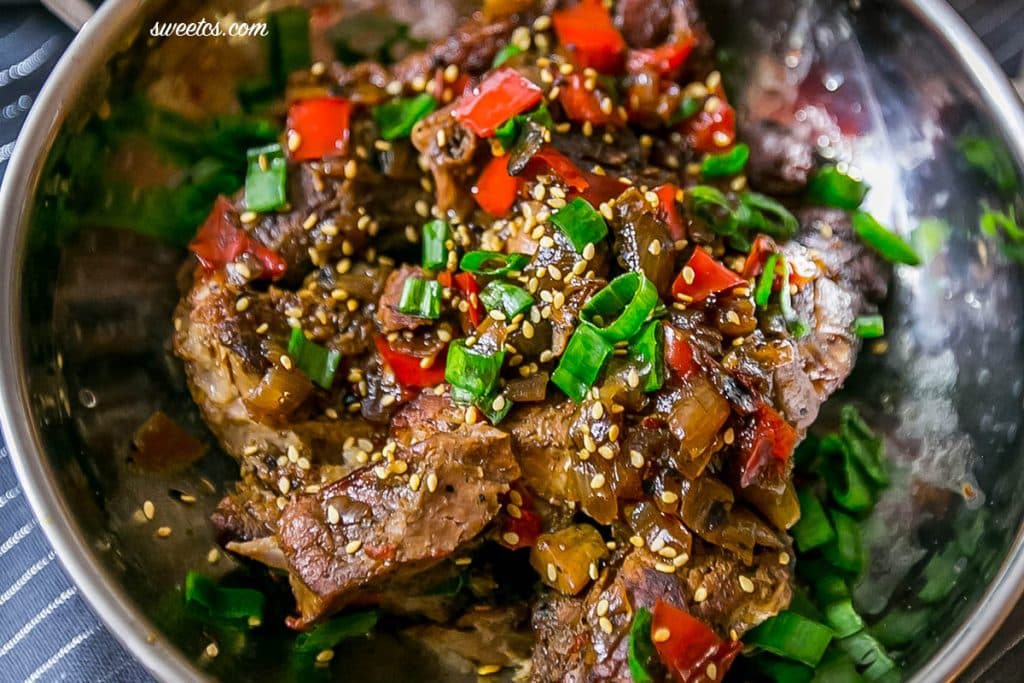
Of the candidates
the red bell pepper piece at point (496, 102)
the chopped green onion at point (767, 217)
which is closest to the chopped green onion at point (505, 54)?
the red bell pepper piece at point (496, 102)

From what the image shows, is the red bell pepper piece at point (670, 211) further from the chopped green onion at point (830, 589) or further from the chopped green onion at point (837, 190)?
the chopped green onion at point (830, 589)

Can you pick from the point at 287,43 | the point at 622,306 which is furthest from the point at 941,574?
the point at 287,43

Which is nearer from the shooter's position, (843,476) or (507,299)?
(507,299)

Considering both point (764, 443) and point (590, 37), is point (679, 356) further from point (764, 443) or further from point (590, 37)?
point (590, 37)

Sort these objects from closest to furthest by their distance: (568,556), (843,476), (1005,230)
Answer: (568,556) → (1005,230) → (843,476)

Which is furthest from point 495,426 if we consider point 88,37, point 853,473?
point 88,37

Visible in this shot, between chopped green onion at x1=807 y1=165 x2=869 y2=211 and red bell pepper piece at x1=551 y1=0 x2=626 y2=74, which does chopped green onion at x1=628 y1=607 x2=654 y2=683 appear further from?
red bell pepper piece at x1=551 y1=0 x2=626 y2=74

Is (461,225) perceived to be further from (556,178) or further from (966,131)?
(966,131)
